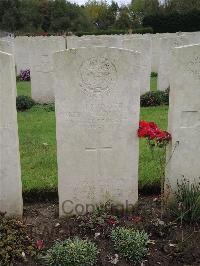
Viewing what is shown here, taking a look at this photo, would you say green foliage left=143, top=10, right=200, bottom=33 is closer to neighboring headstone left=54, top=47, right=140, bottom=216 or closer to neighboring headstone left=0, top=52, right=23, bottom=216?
neighboring headstone left=54, top=47, right=140, bottom=216

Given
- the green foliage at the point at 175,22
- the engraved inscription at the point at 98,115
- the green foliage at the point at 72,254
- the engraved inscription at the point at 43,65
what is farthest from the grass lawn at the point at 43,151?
the green foliage at the point at 175,22

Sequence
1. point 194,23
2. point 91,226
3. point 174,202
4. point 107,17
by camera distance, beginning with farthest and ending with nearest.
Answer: point 107,17 < point 194,23 < point 174,202 < point 91,226

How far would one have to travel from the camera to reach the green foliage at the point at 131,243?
377 centimetres

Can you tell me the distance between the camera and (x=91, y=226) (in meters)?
4.15

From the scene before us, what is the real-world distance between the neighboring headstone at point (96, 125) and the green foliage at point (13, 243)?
64cm

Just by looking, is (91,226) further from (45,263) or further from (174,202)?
(174,202)

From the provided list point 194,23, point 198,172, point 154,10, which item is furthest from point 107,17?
point 198,172

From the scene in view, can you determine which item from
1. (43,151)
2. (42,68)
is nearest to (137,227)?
(43,151)

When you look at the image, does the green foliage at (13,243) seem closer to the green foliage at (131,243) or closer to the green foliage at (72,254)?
the green foliage at (72,254)

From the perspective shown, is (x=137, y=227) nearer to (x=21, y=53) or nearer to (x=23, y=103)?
(x=23, y=103)

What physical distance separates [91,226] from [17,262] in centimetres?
83

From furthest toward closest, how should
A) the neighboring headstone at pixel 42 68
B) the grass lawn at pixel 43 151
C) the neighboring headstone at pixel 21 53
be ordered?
the neighboring headstone at pixel 21 53
the neighboring headstone at pixel 42 68
the grass lawn at pixel 43 151

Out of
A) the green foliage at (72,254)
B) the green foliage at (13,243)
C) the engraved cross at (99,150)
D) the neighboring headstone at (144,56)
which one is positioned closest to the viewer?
the green foliage at (72,254)

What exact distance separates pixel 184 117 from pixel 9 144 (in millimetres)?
1916
